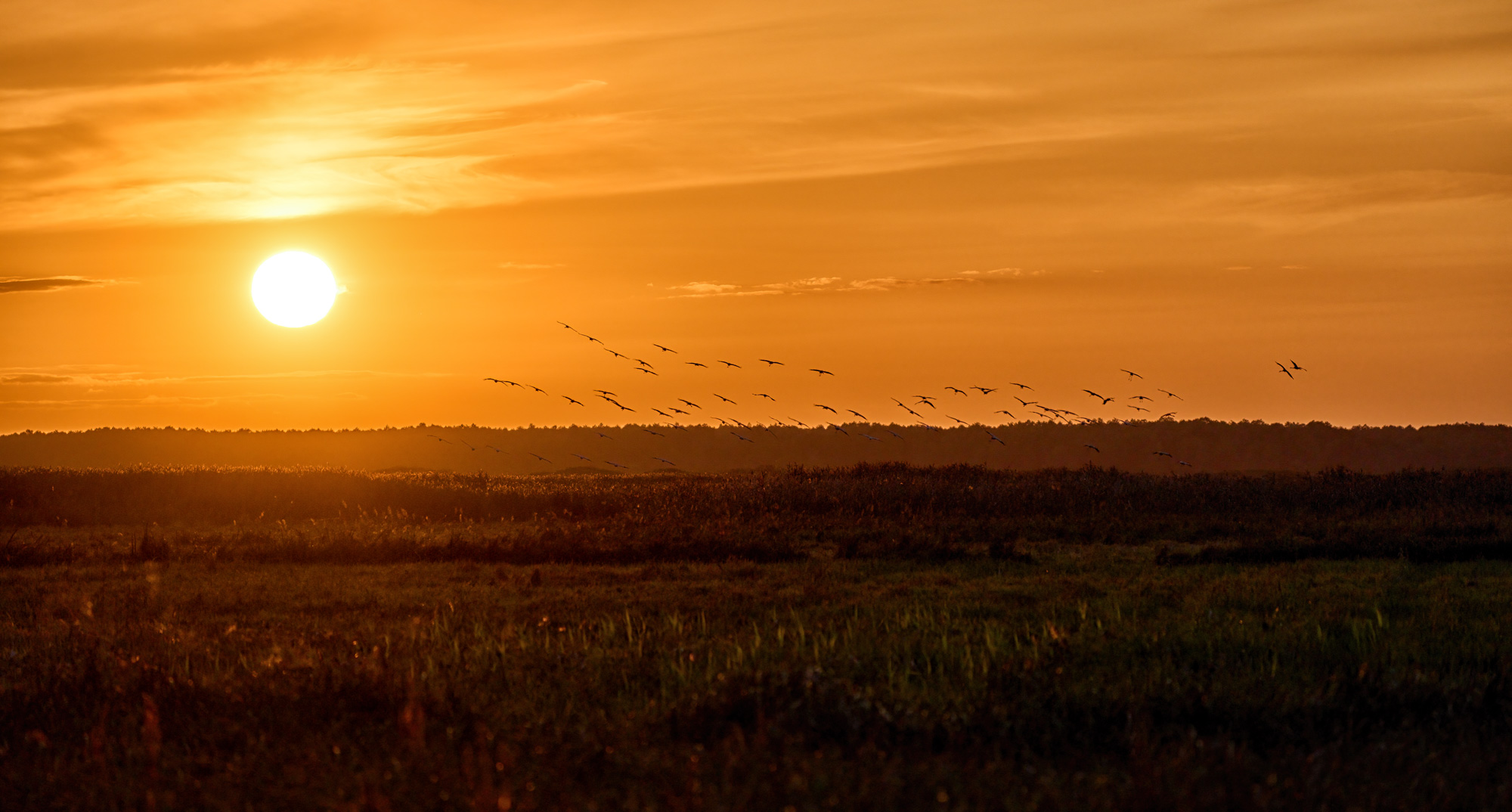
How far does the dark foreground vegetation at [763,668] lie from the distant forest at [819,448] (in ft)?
155

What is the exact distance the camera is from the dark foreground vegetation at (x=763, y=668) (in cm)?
788

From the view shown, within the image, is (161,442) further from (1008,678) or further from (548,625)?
(1008,678)

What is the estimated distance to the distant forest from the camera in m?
78.4

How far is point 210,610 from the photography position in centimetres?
1727

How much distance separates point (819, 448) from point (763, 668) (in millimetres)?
78952

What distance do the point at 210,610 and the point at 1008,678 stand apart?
1173cm

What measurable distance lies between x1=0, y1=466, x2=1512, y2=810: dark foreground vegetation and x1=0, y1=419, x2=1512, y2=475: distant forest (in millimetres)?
47363

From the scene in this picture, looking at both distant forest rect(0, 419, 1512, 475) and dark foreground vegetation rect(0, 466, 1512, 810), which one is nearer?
dark foreground vegetation rect(0, 466, 1512, 810)

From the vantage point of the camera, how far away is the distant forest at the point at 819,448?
3088 inches

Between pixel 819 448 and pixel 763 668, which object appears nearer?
pixel 763 668

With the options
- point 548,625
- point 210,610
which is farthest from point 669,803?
point 210,610

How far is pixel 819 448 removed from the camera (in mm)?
89438

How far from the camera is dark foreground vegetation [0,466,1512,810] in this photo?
310 inches

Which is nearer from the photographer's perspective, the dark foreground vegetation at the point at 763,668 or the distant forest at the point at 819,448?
the dark foreground vegetation at the point at 763,668
